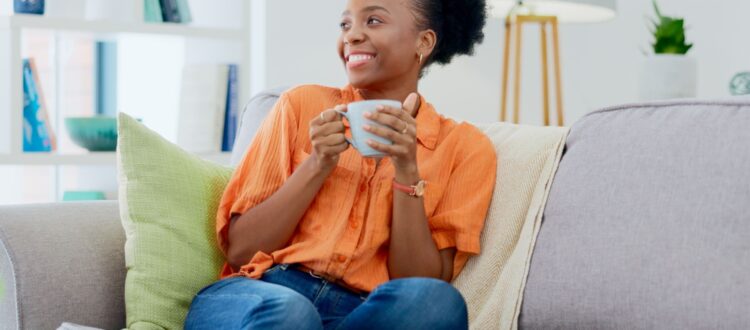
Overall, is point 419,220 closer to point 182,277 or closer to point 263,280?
point 263,280

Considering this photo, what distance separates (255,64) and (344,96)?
1618 millimetres

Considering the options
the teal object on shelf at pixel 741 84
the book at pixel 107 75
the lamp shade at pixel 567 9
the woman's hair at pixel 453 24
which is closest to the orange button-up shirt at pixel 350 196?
the woman's hair at pixel 453 24

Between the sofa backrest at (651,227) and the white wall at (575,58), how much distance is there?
186cm

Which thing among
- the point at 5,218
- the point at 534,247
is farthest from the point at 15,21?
the point at 534,247

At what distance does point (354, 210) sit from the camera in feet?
5.05

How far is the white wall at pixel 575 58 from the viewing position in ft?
10.8

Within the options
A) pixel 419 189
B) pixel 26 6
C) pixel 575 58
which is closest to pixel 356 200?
pixel 419 189

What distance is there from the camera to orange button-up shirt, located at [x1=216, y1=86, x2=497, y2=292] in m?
1.49

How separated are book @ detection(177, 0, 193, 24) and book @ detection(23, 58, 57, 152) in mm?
447

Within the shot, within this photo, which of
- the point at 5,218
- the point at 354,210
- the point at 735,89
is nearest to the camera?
the point at 5,218

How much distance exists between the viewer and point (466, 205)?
1.55 m

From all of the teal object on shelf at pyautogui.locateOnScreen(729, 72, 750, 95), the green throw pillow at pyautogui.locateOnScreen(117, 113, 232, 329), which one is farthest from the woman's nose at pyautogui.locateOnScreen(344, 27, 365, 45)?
the teal object on shelf at pyautogui.locateOnScreen(729, 72, 750, 95)

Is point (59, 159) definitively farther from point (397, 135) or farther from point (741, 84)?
point (741, 84)

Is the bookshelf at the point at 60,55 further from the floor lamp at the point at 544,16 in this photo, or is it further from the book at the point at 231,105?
the floor lamp at the point at 544,16
